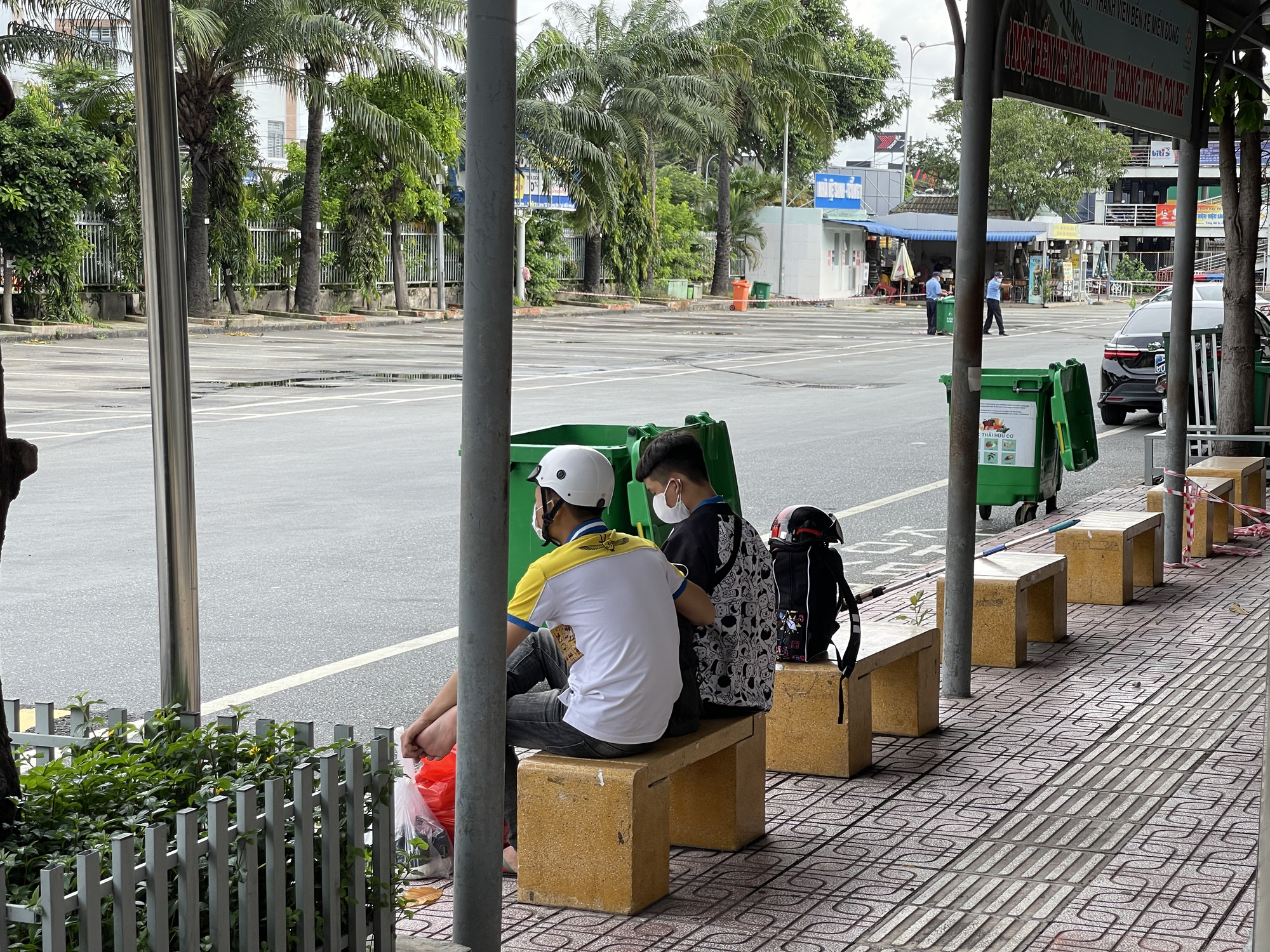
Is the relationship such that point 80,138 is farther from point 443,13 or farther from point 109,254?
point 443,13

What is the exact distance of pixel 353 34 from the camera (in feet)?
117

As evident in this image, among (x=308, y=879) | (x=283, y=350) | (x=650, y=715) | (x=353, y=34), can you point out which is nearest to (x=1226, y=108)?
(x=650, y=715)

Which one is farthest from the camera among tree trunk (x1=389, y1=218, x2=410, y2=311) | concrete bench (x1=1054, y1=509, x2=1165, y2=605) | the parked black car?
tree trunk (x1=389, y1=218, x2=410, y2=311)

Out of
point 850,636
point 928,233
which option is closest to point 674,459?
point 850,636

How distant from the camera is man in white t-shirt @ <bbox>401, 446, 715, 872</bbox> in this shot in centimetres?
455

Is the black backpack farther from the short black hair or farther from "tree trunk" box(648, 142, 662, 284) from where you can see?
"tree trunk" box(648, 142, 662, 284)

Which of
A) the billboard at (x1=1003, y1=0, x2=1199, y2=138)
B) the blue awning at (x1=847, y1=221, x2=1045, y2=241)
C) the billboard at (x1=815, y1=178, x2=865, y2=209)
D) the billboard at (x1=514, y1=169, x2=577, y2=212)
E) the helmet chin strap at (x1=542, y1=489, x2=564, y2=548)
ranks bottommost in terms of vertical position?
the helmet chin strap at (x1=542, y1=489, x2=564, y2=548)

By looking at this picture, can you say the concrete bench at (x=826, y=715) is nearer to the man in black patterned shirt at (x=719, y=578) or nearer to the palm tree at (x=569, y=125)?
the man in black patterned shirt at (x=719, y=578)

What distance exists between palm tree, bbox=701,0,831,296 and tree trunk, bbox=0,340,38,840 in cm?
5135

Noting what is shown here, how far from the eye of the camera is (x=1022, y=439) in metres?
12.1

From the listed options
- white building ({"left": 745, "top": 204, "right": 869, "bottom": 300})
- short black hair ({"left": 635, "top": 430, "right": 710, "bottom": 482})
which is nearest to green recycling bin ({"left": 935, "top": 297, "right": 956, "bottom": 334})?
white building ({"left": 745, "top": 204, "right": 869, "bottom": 300})

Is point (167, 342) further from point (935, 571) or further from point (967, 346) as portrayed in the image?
point (935, 571)

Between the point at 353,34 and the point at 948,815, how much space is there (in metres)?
33.0

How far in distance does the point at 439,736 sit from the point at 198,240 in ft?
107
